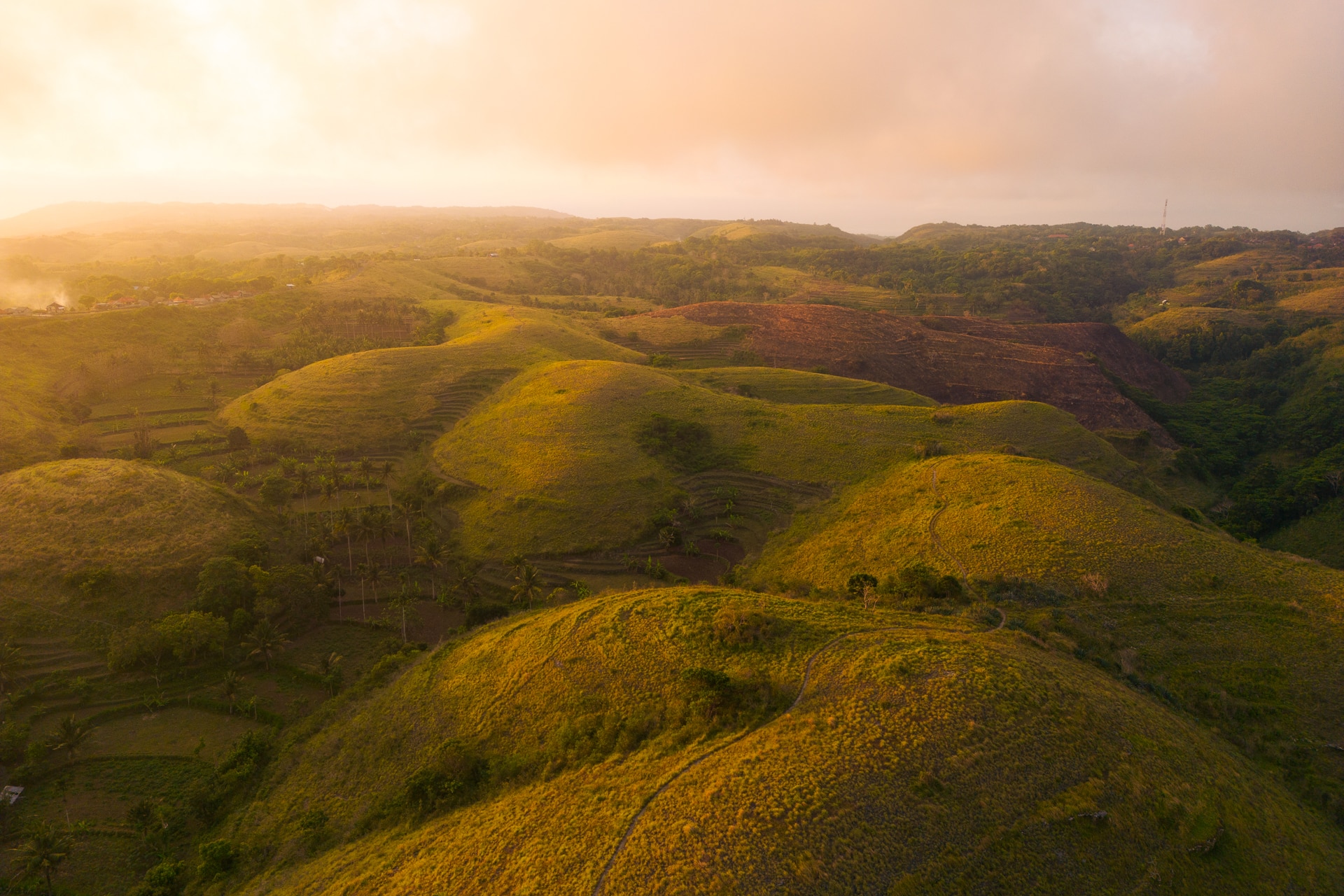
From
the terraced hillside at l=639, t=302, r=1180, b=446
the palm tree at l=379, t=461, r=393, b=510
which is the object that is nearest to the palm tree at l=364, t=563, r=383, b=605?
the palm tree at l=379, t=461, r=393, b=510

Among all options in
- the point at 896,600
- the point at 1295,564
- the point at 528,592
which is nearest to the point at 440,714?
the point at 528,592

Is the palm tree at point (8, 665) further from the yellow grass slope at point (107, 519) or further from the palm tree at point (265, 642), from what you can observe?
the palm tree at point (265, 642)

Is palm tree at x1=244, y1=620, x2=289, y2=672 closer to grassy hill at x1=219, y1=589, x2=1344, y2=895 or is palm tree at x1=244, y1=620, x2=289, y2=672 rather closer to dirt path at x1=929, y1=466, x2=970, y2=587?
grassy hill at x1=219, y1=589, x2=1344, y2=895

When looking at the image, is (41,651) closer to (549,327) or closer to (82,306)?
(549,327)

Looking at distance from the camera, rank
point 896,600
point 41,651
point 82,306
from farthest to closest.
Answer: point 82,306, point 41,651, point 896,600

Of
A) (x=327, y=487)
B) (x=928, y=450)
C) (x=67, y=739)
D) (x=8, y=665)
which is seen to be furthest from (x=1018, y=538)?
(x=8, y=665)

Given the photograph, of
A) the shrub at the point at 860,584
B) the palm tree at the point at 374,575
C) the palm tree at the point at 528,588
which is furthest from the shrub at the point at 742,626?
the palm tree at the point at 374,575
